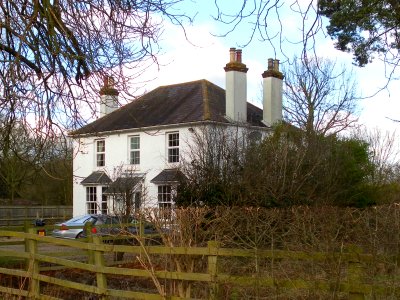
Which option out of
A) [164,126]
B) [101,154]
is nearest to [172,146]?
[164,126]

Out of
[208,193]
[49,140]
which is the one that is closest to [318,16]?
[49,140]

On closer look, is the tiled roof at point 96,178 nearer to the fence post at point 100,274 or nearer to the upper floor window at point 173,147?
the upper floor window at point 173,147

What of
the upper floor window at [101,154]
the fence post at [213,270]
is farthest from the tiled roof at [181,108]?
the fence post at [213,270]

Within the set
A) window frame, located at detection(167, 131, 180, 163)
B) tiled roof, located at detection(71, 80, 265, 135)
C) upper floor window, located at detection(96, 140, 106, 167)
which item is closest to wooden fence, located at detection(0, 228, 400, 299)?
tiled roof, located at detection(71, 80, 265, 135)

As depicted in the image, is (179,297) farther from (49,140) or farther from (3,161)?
(3,161)

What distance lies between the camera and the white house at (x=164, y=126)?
1120 inches

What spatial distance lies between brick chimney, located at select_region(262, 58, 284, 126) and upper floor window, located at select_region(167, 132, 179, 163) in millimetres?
4712

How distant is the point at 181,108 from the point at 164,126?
2.19 metres

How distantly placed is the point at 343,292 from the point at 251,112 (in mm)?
26542

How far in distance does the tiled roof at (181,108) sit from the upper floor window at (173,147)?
0.77m

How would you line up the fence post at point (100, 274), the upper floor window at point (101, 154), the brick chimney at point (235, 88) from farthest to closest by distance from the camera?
1. the upper floor window at point (101, 154)
2. the brick chimney at point (235, 88)
3. the fence post at point (100, 274)

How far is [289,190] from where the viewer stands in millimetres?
18688

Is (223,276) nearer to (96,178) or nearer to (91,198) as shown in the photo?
(96,178)

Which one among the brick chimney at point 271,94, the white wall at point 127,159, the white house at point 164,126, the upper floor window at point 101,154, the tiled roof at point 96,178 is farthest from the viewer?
the upper floor window at point 101,154
